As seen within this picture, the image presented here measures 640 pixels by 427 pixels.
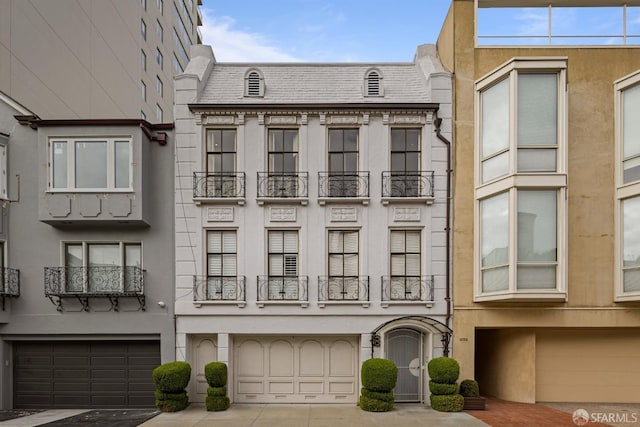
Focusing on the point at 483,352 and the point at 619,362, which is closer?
the point at 619,362

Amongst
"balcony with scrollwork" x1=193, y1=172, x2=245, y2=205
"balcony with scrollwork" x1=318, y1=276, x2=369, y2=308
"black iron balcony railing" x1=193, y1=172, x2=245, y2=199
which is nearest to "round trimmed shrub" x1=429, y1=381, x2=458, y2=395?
"balcony with scrollwork" x1=318, y1=276, x2=369, y2=308

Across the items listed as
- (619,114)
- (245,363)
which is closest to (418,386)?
(245,363)

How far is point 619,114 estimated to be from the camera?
1287cm

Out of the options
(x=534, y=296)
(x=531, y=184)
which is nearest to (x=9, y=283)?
(x=534, y=296)

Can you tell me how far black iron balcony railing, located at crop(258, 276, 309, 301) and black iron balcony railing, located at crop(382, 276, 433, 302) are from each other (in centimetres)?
249

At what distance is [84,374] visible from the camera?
13461mm

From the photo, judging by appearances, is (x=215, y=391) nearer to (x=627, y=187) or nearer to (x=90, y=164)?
(x=90, y=164)

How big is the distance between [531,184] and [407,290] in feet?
15.6

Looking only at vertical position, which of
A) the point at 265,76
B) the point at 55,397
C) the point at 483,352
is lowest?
the point at 55,397

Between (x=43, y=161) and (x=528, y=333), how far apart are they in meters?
15.7

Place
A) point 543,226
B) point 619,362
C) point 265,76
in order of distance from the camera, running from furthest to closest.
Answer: point 265,76 → point 619,362 → point 543,226

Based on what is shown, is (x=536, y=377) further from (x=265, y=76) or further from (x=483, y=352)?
(x=265, y=76)

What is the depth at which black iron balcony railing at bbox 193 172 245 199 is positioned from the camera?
13.5 m

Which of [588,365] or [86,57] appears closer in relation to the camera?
[588,365]
